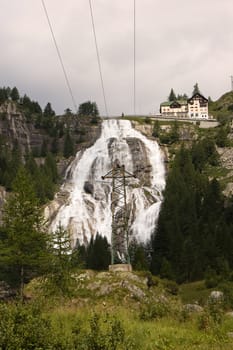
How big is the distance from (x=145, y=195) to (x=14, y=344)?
7919 centimetres

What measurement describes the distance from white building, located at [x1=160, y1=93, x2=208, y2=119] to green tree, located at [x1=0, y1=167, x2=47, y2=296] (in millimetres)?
126218

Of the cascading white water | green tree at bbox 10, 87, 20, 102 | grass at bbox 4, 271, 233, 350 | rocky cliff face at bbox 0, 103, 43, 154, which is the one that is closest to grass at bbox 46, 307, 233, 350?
grass at bbox 4, 271, 233, 350

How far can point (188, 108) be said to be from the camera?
568 feet

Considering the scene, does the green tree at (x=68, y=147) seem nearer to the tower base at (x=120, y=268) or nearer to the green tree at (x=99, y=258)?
the green tree at (x=99, y=258)

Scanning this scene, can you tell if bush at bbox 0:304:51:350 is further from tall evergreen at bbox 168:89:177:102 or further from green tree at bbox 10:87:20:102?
tall evergreen at bbox 168:89:177:102

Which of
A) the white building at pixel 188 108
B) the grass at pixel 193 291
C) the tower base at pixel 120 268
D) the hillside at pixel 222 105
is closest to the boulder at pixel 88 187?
the grass at pixel 193 291

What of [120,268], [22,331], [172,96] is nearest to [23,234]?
[120,268]

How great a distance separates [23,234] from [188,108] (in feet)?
475

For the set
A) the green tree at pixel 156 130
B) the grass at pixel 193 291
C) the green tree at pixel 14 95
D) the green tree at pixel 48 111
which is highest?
the green tree at pixel 14 95

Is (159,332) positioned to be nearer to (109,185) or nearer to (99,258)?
(99,258)

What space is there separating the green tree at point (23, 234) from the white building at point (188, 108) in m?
126

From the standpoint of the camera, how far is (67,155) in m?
114

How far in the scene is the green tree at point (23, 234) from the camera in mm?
35375

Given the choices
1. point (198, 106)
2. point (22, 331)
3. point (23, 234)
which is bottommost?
point (22, 331)
